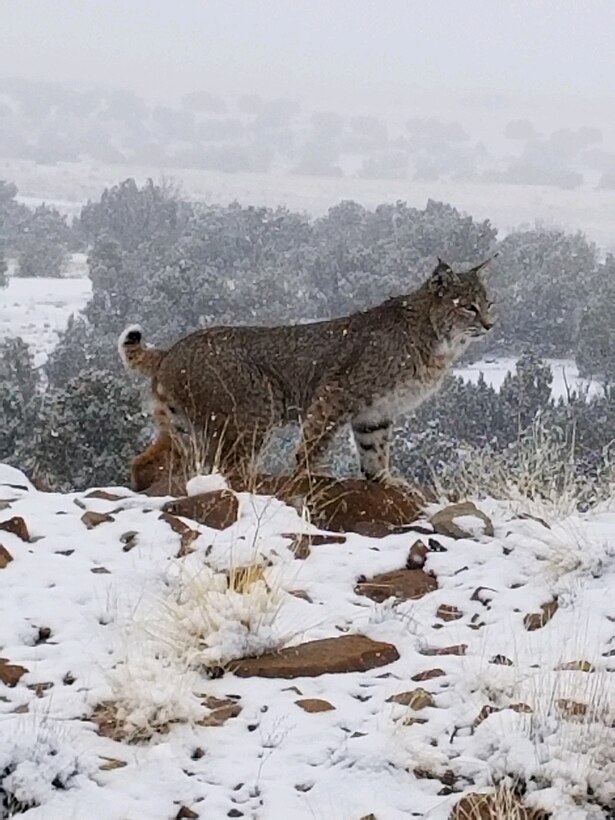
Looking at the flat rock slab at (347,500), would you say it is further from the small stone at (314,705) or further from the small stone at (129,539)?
the small stone at (314,705)

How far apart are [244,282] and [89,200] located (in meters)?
30.6

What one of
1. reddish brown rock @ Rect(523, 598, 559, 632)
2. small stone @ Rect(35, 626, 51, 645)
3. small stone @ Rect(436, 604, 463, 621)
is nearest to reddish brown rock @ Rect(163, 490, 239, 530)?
small stone @ Rect(436, 604, 463, 621)

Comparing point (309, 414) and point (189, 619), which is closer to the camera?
point (189, 619)

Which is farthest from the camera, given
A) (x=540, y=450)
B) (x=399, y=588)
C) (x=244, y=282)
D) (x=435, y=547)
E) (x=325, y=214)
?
(x=325, y=214)

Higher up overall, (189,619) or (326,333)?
(326,333)

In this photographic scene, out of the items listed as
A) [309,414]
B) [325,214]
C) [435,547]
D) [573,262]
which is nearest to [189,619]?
[435,547]

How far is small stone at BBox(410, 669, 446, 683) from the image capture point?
429 cm

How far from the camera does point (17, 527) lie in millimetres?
5672

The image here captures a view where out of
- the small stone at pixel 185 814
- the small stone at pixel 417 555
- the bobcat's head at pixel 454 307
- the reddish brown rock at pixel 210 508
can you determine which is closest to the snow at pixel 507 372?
the bobcat's head at pixel 454 307

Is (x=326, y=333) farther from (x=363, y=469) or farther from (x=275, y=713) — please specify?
(x=275, y=713)

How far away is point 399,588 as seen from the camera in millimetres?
5344

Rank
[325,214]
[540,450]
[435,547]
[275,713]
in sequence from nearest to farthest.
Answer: [275,713] < [435,547] < [540,450] < [325,214]

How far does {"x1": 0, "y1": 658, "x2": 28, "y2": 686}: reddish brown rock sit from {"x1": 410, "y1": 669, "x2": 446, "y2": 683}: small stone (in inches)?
58.8

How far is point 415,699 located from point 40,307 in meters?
54.0
